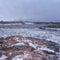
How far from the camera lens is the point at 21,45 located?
12.1 m

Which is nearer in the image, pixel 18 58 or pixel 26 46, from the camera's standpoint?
pixel 18 58

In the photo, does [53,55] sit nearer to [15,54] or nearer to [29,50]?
[29,50]

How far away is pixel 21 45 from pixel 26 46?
259 millimetres

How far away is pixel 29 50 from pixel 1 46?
4.81 feet

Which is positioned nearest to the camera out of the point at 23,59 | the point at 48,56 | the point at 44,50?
the point at 23,59

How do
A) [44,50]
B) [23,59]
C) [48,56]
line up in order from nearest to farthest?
[23,59] → [48,56] → [44,50]

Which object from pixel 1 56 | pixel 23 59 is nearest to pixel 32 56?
pixel 23 59

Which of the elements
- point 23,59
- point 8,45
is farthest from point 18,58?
point 8,45

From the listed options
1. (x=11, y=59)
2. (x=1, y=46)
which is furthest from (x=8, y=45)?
(x=11, y=59)

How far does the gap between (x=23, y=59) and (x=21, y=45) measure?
2.11 metres

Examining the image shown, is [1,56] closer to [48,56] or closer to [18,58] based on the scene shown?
[18,58]

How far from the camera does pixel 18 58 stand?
10.2m

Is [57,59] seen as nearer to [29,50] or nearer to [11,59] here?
[29,50]

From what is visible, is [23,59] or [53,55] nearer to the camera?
[23,59]
